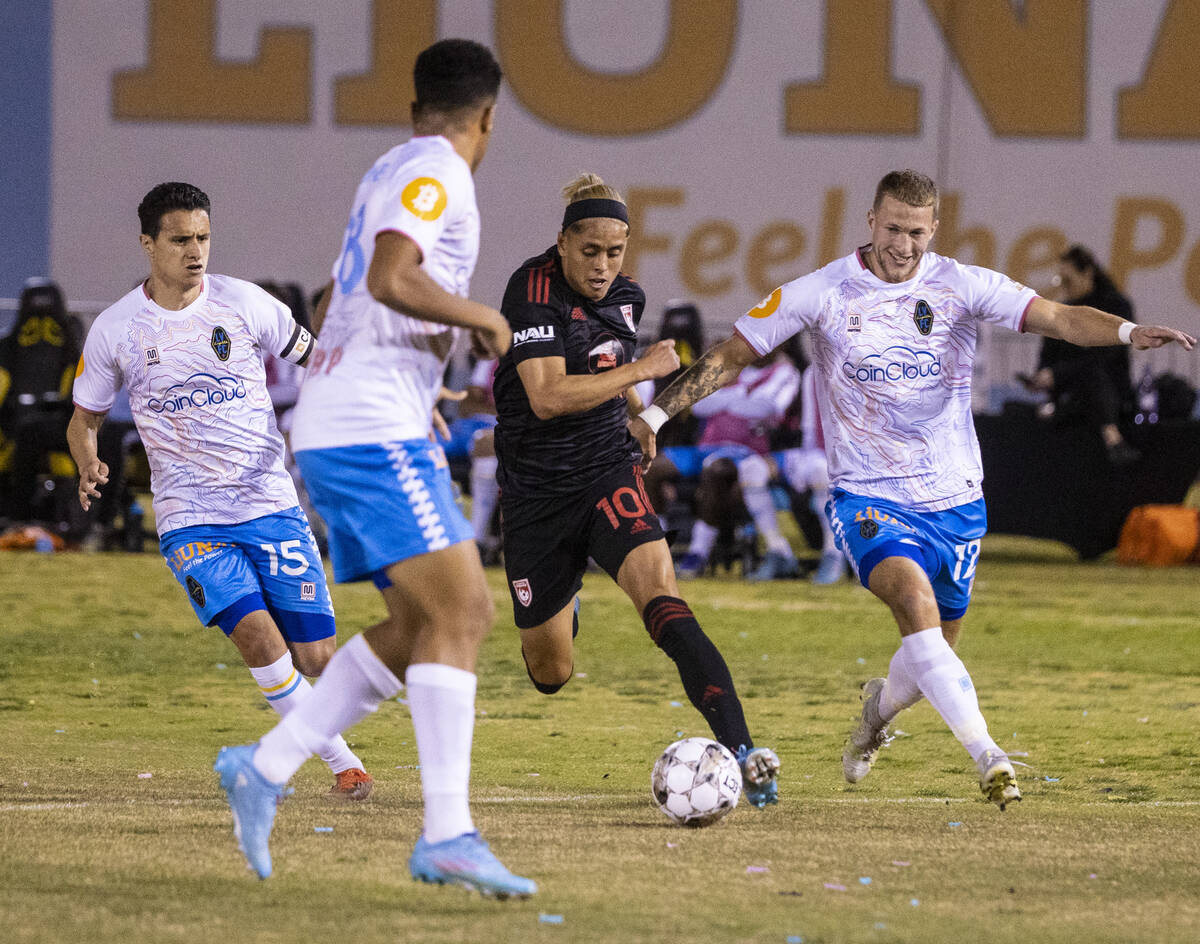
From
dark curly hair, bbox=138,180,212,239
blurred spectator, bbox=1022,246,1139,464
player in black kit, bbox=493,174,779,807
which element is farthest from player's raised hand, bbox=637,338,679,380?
blurred spectator, bbox=1022,246,1139,464

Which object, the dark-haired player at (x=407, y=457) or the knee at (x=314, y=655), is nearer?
the dark-haired player at (x=407, y=457)

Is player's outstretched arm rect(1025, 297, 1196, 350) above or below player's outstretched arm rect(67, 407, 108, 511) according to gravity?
above

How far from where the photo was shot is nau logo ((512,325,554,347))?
5930 millimetres

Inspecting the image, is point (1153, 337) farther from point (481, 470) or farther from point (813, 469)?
point (481, 470)

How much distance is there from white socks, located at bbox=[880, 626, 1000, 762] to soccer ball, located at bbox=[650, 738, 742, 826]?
85 centimetres

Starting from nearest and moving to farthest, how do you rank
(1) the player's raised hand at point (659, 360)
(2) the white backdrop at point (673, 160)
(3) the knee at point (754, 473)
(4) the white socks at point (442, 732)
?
(4) the white socks at point (442, 732), (1) the player's raised hand at point (659, 360), (3) the knee at point (754, 473), (2) the white backdrop at point (673, 160)

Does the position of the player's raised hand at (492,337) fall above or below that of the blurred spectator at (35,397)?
above

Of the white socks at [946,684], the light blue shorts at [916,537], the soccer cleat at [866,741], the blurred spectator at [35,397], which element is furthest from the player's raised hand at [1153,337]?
the blurred spectator at [35,397]

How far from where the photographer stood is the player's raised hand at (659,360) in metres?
5.26

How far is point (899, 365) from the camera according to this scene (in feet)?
20.4

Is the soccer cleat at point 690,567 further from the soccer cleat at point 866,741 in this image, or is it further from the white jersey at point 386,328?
the white jersey at point 386,328

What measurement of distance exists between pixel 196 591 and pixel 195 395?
0.71m

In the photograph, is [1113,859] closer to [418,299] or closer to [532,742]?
[418,299]

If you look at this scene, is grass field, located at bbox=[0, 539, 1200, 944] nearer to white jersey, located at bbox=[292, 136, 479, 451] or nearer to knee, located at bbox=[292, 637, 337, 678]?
knee, located at bbox=[292, 637, 337, 678]
